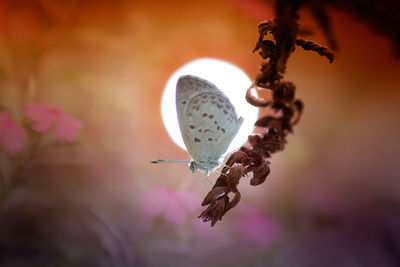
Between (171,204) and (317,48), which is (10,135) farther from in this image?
(317,48)

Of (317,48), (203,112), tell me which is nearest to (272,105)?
(317,48)

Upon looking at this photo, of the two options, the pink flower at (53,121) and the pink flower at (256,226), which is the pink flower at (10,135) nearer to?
the pink flower at (53,121)

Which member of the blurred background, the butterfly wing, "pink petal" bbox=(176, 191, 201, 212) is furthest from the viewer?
"pink petal" bbox=(176, 191, 201, 212)

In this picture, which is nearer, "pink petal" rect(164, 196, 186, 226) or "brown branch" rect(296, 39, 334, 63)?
"brown branch" rect(296, 39, 334, 63)

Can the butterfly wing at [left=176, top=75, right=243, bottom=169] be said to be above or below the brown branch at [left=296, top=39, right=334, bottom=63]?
above

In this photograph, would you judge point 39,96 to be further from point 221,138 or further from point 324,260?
point 324,260

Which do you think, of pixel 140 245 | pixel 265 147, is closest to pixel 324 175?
pixel 140 245

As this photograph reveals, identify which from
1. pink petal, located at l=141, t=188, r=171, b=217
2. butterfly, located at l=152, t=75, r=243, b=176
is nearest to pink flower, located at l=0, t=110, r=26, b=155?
pink petal, located at l=141, t=188, r=171, b=217

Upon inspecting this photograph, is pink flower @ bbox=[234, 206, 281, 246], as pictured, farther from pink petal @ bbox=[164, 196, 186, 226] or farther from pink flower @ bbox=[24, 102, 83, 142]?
pink flower @ bbox=[24, 102, 83, 142]
